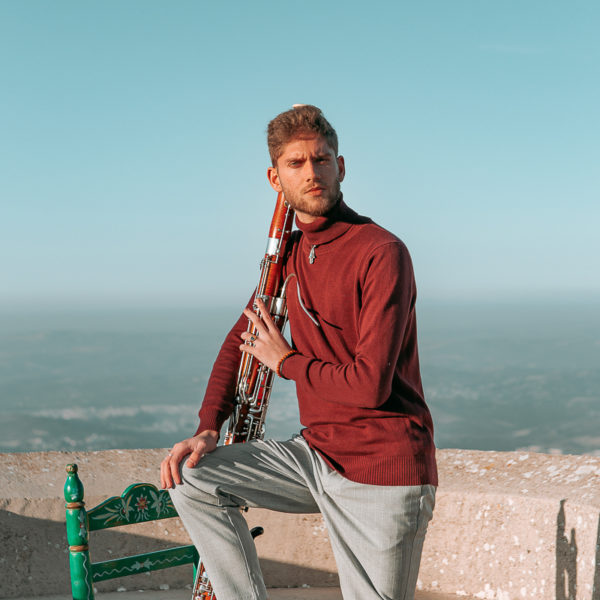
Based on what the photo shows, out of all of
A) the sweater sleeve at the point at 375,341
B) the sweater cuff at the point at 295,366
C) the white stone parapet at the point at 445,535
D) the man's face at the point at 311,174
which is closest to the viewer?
the sweater sleeve at the point at 375,341

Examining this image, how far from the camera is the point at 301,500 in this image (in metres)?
2.25

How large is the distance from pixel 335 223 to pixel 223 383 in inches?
26.8

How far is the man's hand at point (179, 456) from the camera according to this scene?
2.12 metres

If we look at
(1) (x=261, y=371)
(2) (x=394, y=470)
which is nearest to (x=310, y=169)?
(1) (x=261, y=371)

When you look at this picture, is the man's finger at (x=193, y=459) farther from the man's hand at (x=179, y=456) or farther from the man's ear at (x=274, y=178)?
the man's ear at (x=274, y=178)

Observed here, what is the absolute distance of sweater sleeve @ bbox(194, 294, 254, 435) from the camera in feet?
7.88

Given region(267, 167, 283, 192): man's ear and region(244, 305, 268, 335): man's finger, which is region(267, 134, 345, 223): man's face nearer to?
region(267, 167, 283, 192): man's ear

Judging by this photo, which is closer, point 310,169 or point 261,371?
point 310,169

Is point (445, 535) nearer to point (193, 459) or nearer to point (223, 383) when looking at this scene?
point (223, 383)

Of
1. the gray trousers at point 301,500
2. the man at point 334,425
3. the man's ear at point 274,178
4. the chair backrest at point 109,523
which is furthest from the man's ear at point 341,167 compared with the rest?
the chair backrest at point 109,523

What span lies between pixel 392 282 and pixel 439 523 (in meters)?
1.81

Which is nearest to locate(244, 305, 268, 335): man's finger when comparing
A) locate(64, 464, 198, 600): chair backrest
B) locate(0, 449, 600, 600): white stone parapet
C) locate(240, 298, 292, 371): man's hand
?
locate(240, 298, 292, 371): man's hand

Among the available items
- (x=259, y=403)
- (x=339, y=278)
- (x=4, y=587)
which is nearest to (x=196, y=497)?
(x=259, y=403)

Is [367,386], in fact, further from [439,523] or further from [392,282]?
[439,523]
